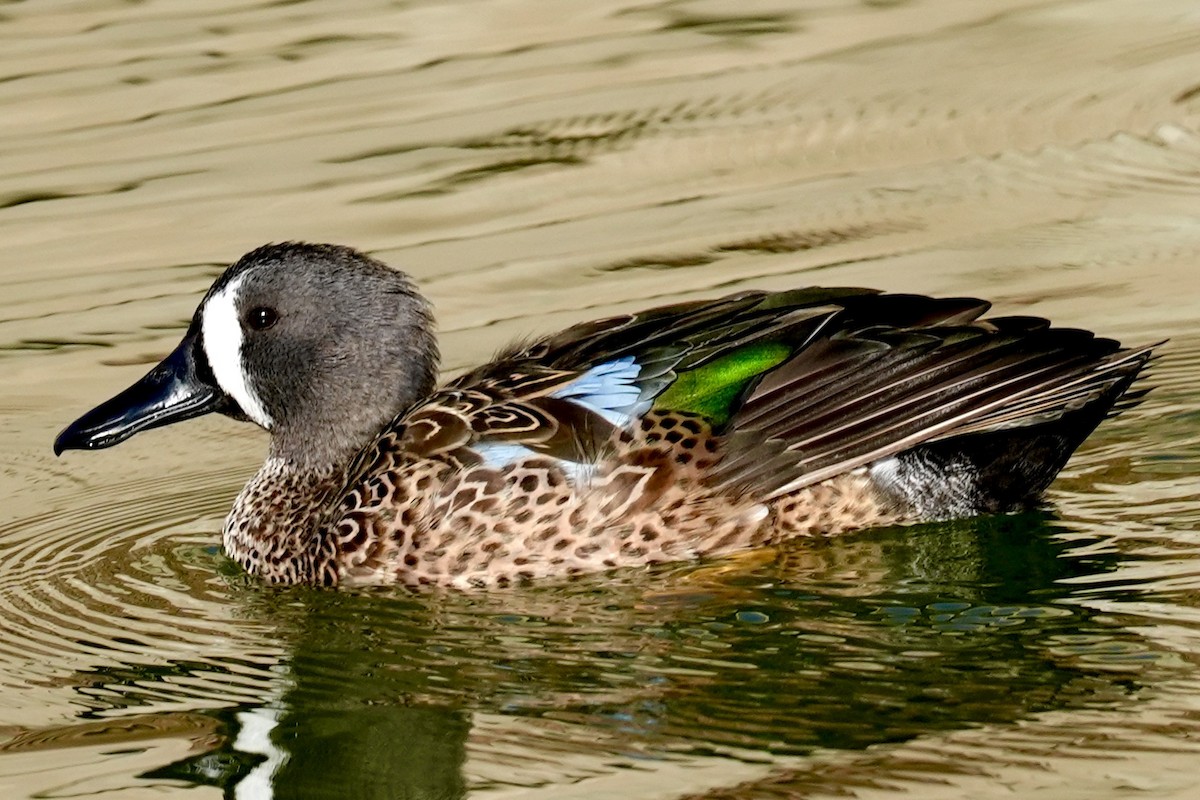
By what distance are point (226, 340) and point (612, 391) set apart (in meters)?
1.38

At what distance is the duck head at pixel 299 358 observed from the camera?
7.46 metres

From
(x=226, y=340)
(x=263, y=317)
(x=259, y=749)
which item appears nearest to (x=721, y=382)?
(x=263, y=317)

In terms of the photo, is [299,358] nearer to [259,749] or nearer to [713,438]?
[713,438]

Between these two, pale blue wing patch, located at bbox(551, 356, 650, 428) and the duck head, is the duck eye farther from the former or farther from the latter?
pale blue wing patch, located at bbox(551, 356, 650, 428)

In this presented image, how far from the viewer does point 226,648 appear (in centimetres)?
677

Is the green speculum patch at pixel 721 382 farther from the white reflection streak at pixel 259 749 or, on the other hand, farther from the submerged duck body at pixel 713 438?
the white reflection streak at pixel 259 749

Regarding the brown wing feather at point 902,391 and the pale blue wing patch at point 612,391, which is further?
the pale blue wing patch at point 612,391

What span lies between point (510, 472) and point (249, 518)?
3.52ft

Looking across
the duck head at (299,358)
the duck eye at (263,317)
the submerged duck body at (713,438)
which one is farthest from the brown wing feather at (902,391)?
the duck eye at (263,317)

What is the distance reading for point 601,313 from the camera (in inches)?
377

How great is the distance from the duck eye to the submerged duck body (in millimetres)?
541

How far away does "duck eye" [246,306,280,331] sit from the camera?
7.54 m

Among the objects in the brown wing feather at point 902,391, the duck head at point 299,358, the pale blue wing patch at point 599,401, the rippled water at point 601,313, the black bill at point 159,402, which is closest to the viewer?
the rippled water at point 601,313

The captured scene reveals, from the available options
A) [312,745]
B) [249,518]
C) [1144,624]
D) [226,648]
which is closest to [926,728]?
[1144,624]
